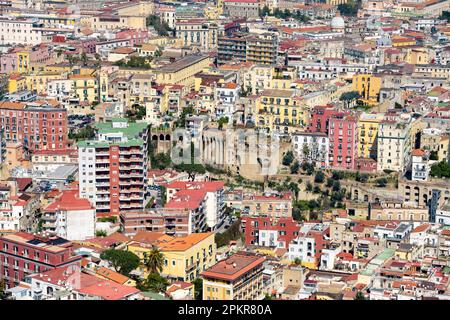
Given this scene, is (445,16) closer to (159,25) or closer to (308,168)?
(159,25)

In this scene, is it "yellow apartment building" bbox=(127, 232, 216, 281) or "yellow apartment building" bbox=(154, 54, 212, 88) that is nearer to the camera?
"yellow apartment building" bbox=(127, 232, 216, 281)

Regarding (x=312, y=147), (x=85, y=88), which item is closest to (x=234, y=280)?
(x=312, y=147)

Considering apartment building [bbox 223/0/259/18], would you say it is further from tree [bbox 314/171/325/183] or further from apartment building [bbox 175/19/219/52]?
tree [bbox 314/171/325/183]

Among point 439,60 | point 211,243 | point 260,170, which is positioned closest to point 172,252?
point 211,243

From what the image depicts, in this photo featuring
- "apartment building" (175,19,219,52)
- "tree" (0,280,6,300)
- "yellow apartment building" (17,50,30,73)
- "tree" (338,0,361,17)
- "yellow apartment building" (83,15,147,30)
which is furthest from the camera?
"tree" (338,0,361,17)

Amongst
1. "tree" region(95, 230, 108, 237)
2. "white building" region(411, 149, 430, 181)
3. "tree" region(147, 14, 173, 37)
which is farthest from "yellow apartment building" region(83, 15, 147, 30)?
"tree" region(95, 230, 108, 237)

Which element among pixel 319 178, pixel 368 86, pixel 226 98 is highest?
pixel 368 86
